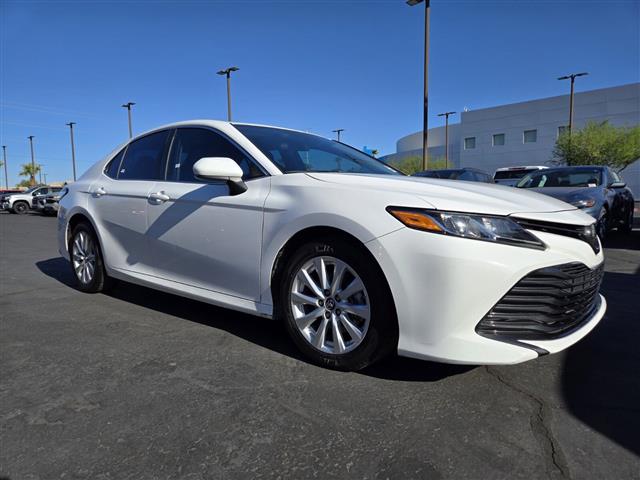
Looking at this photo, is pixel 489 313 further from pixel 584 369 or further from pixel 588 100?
pixel 588 100

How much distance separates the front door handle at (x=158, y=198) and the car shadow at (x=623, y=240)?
7386 millimetres

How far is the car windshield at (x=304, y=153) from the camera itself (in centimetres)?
313

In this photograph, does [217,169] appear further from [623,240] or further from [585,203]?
[623,240]

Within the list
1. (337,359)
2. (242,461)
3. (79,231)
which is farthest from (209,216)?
(79,231)

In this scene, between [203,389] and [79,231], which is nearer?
[203,389]

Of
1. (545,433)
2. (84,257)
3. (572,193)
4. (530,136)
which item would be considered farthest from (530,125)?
(545,433)

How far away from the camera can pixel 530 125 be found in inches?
1654

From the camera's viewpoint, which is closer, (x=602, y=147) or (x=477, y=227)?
(x=477, y=227)

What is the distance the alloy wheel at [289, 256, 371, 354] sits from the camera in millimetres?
2492

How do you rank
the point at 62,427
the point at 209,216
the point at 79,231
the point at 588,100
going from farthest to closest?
the point at 588,100, the point at 79,231, the point at 209,216, the point at 62,427

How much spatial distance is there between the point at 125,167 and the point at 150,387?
243 centimetres

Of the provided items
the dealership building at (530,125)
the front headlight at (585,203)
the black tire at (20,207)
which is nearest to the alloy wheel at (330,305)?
the front headlight at (585,203)

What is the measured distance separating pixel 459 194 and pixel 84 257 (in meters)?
3.72

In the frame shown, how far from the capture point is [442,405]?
2238mm
